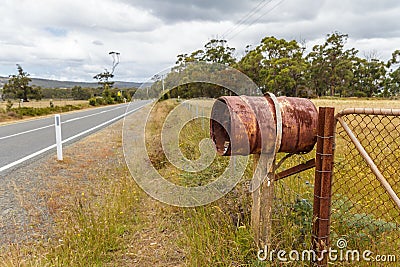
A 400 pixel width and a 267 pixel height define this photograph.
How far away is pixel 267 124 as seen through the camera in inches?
92.3

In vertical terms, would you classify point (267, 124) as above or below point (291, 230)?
above

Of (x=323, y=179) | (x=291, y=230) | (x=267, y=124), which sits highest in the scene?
(x=267, y=124)

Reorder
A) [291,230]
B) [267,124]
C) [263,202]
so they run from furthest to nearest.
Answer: [291,230] → [263,202] → [267,124]

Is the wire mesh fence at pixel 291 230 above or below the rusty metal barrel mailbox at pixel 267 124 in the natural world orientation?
below

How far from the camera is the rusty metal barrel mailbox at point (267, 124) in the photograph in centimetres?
231

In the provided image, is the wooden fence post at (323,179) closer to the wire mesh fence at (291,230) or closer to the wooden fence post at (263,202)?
the wire mesh fence at (291,230)

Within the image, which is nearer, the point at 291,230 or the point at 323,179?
the point at 323,179

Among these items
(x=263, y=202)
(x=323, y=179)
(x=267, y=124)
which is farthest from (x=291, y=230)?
(x=267, y=124)

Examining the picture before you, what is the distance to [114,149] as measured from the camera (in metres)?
8.83

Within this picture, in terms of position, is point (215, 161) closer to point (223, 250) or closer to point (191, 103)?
point (191, 103)

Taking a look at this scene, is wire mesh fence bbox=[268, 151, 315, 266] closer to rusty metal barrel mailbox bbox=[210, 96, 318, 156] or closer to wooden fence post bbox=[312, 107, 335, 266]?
wooden fence post bbox=[312, 107, 335, 266]

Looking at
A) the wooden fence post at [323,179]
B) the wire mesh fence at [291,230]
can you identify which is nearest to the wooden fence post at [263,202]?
the wire mesh fence at [291,230]

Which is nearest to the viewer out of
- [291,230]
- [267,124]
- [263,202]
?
[267,124]

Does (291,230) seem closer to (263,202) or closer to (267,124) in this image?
(263,202)
